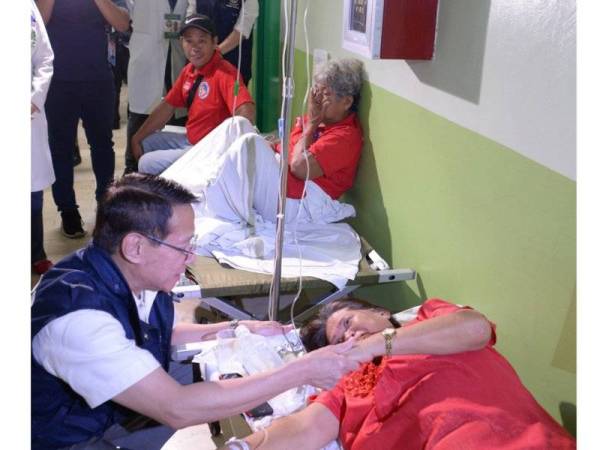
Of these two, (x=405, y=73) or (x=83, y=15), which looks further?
(x=83, y=15)

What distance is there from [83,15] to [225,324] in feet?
7.05

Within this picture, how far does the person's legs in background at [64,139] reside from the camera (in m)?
3.31

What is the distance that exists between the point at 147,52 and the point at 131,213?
329cm

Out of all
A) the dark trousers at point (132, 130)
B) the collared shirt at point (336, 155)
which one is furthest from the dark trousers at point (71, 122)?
the collared shirt at point (336, 155)

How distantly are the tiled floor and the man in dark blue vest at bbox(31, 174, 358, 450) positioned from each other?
63 cm

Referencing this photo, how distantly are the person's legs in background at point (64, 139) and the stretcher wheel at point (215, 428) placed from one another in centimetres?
178

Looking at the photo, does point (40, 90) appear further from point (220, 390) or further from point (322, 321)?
point (220, 390)

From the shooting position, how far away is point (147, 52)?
14.3ft

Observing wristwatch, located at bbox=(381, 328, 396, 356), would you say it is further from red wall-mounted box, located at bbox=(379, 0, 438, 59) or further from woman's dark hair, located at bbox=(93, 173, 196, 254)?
red wall-mounted box, located at bbox=(379, 0, 438, 59)

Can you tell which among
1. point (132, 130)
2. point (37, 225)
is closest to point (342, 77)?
point (37, 225)
